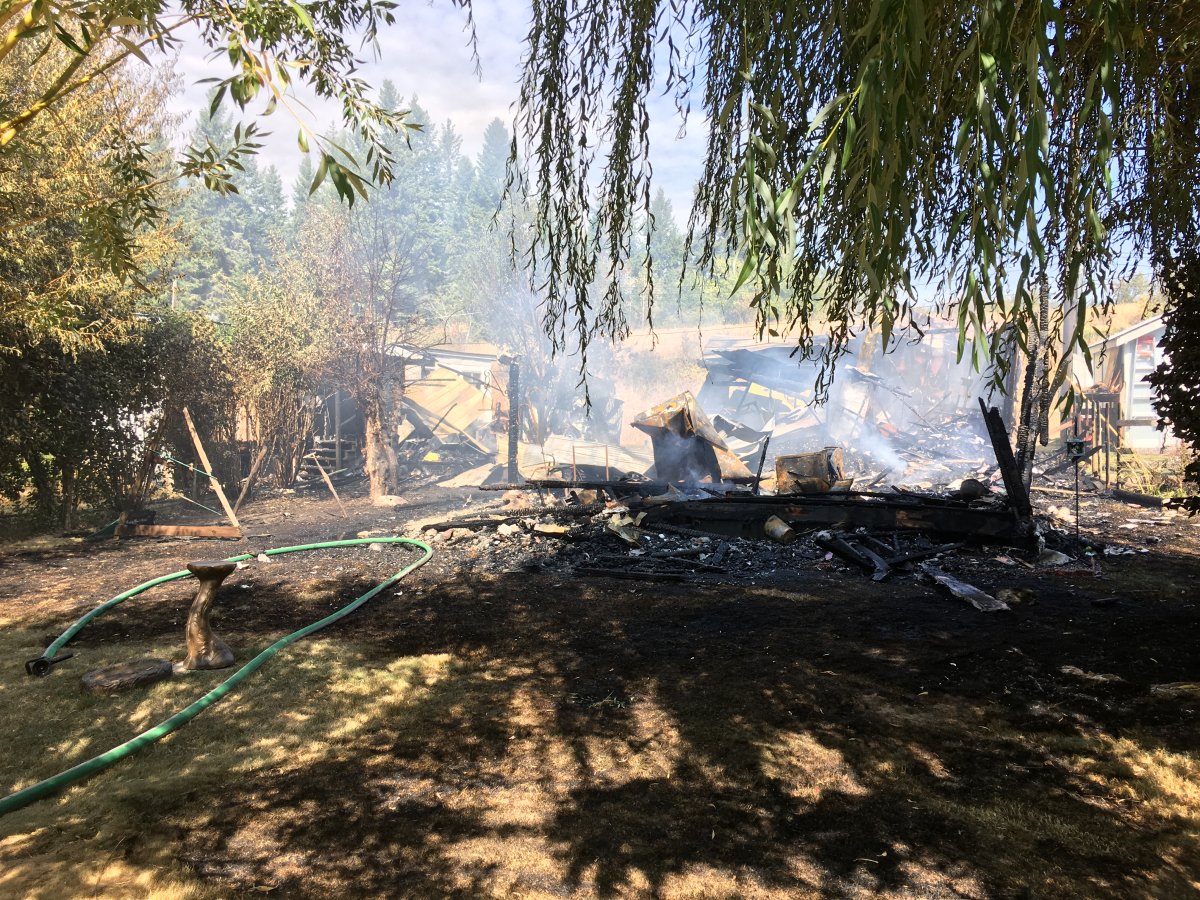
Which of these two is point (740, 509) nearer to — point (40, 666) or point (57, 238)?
point (40, 666)

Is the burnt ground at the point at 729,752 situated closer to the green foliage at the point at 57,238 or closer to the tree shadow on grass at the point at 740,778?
the tree shadow on grass at the point at 740,778

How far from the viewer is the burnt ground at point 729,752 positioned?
2965 millimetres

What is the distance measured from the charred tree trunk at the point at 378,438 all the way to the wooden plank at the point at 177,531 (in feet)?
17.4

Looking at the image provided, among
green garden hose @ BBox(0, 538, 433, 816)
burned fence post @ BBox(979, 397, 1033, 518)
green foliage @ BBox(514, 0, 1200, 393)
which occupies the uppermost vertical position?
green foliage @ BBox(514, 0, 1200, 393)

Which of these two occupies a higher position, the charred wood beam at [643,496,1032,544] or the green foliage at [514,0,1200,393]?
the green foliage at [514,0,1200,393]

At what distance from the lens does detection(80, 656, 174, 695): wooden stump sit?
506 centimetres

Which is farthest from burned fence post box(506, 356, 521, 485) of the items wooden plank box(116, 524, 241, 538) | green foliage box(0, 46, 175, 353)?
green foliage box(0, 46, 175, 353)

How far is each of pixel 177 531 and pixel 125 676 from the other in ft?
24.2

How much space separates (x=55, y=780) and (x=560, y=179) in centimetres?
415

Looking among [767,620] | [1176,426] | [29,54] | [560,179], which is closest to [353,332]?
[29,54]

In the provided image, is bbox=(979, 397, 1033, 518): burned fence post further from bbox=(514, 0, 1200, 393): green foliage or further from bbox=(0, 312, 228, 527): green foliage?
bbox=(0, 312, 228, 527): green foliage

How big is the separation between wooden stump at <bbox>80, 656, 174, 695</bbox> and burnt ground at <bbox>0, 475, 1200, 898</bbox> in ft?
1.78

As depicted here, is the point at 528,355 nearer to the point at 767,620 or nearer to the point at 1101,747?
the point at 767,620

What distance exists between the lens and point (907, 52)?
1761 millimetres
